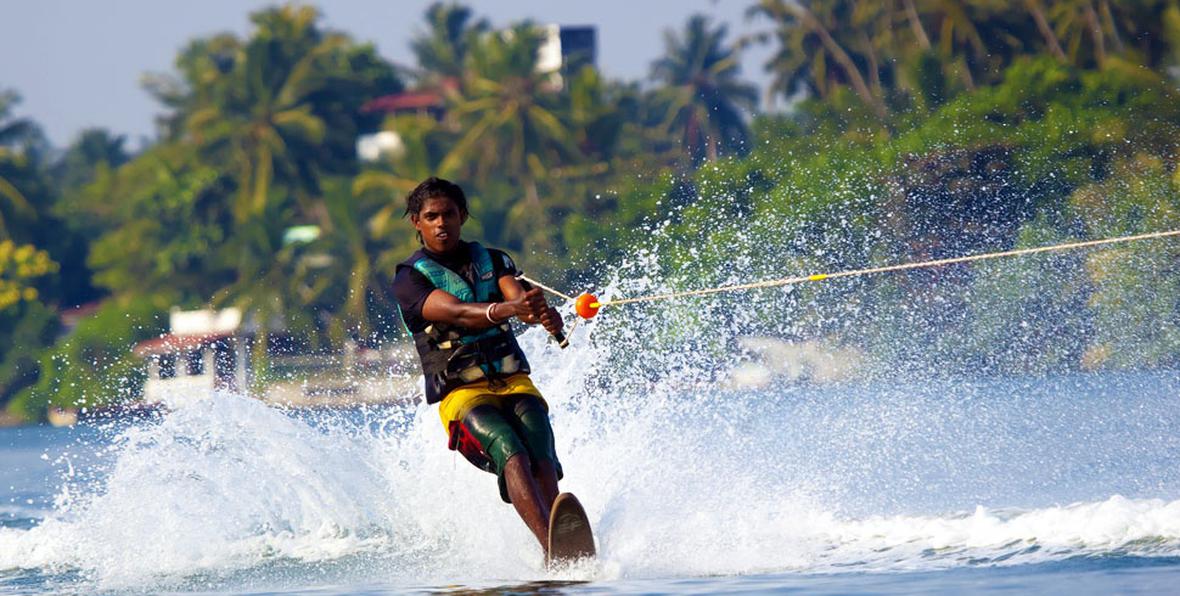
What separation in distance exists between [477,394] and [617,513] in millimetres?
985

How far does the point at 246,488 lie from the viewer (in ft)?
30.4

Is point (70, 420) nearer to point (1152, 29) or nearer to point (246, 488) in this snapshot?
point (1152, 29)

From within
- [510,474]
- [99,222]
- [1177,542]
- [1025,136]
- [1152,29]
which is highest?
[99,222]

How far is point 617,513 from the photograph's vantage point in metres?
8.12

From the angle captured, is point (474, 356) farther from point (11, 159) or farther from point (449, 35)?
point (449, 35)

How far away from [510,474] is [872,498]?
2.68 m

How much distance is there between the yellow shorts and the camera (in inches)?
294

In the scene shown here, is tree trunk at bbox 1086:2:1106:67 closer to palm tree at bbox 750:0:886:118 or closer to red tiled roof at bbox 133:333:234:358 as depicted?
palm tree at bbox 750:0:886:118

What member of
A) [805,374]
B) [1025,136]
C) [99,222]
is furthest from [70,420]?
[805,374]

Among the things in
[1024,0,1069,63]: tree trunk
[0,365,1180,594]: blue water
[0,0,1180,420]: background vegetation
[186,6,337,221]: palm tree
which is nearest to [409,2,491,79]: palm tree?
[0,0,1180,420]: background vegetation

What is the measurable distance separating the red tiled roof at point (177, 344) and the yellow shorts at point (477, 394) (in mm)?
37112

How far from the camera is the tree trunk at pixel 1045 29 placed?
130ft

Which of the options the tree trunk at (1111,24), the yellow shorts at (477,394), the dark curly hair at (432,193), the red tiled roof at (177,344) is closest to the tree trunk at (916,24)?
the tree trunk at (1111,24)

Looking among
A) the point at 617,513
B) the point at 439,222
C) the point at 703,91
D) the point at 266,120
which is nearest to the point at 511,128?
the point at 266,120
